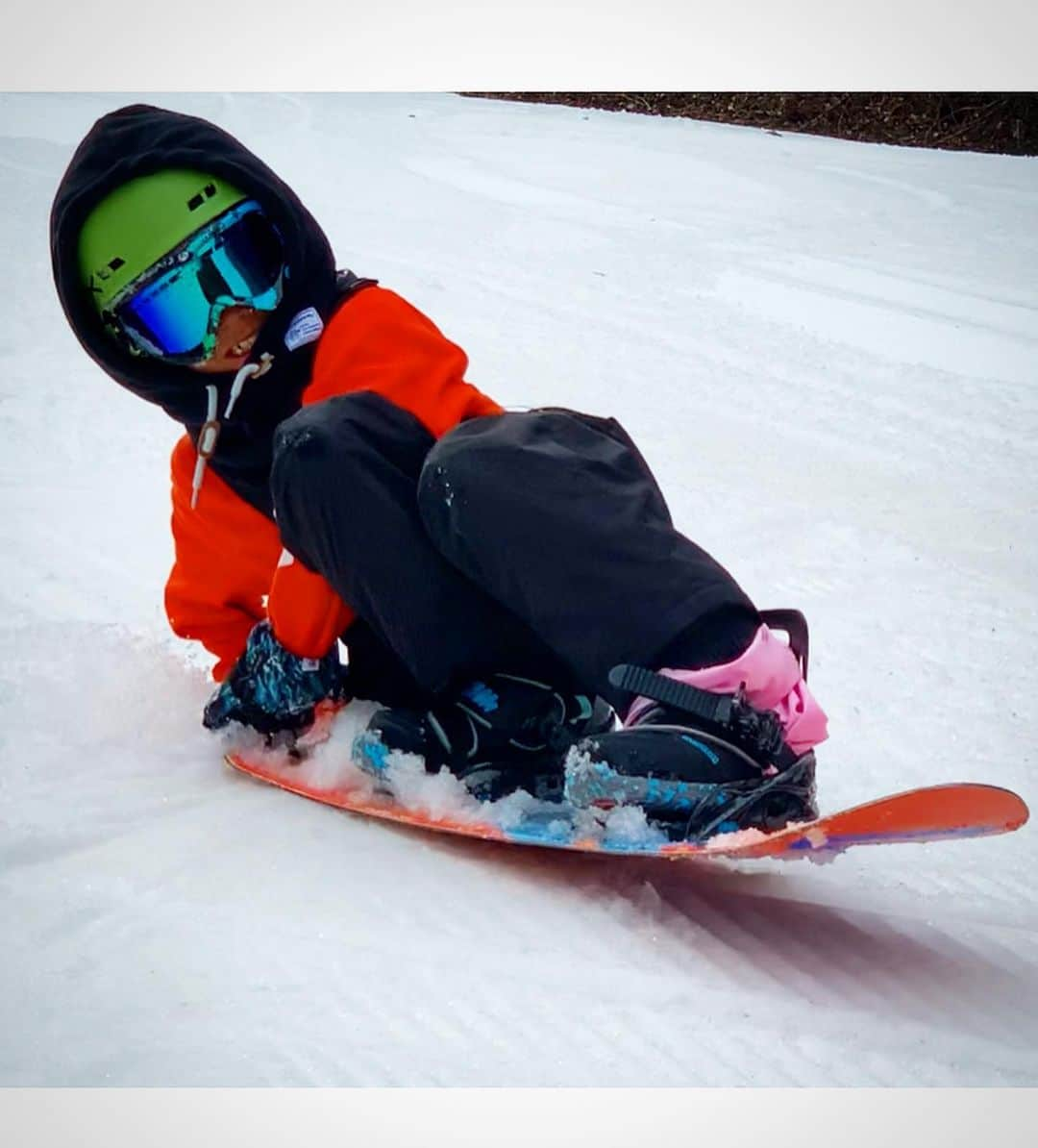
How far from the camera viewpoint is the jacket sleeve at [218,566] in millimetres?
1624

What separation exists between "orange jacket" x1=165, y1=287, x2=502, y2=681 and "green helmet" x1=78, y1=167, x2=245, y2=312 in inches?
6.9

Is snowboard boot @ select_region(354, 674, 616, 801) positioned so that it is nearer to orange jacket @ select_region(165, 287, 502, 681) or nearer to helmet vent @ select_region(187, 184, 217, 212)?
orange jacket @ select_region(165, 287, 502, 681)

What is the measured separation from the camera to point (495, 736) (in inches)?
55.7

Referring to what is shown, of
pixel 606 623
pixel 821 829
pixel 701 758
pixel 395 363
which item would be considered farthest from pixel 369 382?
pixel 821 829

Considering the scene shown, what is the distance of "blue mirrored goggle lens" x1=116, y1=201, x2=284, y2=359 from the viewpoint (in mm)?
1480

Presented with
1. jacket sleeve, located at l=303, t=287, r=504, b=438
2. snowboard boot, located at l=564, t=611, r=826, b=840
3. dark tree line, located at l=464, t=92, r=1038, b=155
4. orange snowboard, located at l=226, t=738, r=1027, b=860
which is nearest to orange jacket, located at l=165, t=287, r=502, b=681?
jacket sleeve, located at l=303, t=287, r=504, b=438

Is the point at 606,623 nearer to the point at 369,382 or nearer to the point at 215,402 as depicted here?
the point at 369,382

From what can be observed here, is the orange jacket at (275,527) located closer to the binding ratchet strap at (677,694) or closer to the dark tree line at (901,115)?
the binding ratchet strap at (677,694)

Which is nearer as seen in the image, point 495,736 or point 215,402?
point 495,736

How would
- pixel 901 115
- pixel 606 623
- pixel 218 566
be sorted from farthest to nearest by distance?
pixel 901 115 < pixel 218 566 < pixel 606 623

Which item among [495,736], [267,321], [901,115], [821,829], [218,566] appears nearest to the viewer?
[821,829]

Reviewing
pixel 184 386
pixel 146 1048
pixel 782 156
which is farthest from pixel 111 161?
pixel 782 156

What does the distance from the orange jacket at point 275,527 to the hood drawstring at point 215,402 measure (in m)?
0.02

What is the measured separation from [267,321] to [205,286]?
8cm
